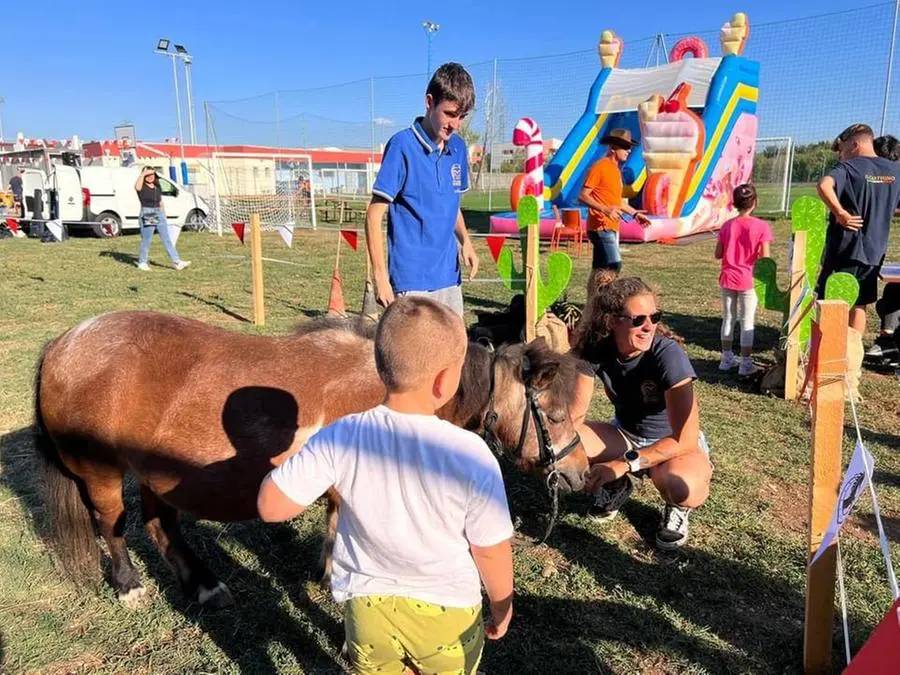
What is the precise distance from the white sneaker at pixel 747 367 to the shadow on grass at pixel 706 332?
39.7 inches

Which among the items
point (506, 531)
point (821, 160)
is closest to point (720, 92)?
point (821, 160)

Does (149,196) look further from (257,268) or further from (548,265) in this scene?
(548,265)

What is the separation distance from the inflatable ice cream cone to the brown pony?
13742mm

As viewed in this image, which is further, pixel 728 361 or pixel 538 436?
pixel 728 361

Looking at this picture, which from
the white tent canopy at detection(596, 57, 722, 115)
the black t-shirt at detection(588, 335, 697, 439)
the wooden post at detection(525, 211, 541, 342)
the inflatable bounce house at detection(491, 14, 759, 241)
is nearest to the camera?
the black t-shirt at detection(588, 335, 697, 439)

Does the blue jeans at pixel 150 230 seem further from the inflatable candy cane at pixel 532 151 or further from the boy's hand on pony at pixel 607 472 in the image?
the boy's hand on pony at pixel 607 472

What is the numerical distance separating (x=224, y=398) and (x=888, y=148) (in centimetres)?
636

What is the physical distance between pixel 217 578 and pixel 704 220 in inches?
627

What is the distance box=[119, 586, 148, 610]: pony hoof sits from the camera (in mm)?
2906

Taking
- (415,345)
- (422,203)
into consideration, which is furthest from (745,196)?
(415,345)

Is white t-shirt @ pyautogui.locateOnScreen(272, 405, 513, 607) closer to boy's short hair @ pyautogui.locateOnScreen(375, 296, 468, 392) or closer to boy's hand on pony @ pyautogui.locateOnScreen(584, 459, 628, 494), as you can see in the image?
boy's short hair @ pyautogui.locateOnScreen(375, 296, 468, 392)

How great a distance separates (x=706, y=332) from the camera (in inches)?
295

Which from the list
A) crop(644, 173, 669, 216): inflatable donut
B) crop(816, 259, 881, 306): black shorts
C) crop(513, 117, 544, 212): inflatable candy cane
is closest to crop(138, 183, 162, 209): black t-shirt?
crop(513, 117, 544, 212): inflatable candy cane

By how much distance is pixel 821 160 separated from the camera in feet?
76.2
